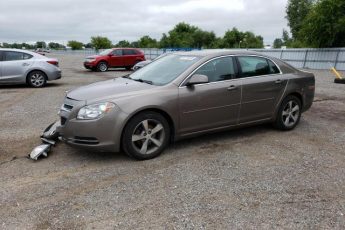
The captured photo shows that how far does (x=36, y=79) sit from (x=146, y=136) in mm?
9354

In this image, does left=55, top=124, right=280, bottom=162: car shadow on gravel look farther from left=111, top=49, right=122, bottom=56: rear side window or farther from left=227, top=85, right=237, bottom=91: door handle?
left=111, top=49, right=122, bottom=56: rear side window

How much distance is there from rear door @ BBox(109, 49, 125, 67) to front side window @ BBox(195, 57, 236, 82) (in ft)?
58.3

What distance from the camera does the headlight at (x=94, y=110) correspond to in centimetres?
452

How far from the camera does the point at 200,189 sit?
3943 millimetres

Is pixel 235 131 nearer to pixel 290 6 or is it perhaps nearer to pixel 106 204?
pixel 106 204

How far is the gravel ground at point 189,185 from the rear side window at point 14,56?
22.5 ft

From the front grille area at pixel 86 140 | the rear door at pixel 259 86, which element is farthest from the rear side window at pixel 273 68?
the front grille area at pixel 86 140

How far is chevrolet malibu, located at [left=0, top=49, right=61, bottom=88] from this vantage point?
12.0 metres

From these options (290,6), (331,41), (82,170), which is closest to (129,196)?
(82,170)

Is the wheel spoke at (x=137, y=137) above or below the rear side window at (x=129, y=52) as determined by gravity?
above

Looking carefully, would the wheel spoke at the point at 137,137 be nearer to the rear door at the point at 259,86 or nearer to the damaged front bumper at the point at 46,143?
the damaged front bumper at the point at 46,143

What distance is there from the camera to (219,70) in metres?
5.48

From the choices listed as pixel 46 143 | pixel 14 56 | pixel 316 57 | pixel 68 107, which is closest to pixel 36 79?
pixel 14 56

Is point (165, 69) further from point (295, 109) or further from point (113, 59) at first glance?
point (113, 59)
